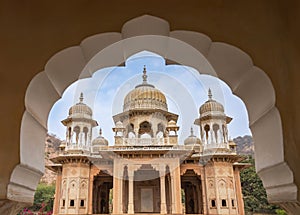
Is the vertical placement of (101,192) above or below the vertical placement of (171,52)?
below

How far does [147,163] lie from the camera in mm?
15727

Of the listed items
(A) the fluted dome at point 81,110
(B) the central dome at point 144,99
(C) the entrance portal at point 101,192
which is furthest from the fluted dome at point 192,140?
(A) the fluted dome at point 81,110

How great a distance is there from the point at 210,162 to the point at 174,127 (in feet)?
10.0

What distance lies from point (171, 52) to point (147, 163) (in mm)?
13791

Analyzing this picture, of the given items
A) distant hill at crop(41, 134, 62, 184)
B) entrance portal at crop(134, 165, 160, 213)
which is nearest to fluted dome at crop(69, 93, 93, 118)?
entrance portal at crop(134, 165, 160, 213)

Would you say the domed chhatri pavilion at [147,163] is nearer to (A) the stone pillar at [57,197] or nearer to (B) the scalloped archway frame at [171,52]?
(A) the stone pillar at [57,197]

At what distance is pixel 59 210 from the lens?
16.2 meters

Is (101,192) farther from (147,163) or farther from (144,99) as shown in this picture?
(144,99)

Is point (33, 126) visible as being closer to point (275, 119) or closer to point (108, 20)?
point (108, 20)

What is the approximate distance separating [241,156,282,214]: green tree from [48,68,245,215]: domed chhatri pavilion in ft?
38.3

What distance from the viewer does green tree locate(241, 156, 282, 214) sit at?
27.9 metres

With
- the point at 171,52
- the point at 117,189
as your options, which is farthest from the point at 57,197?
the point at 171,52

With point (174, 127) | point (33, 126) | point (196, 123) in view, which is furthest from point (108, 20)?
point (196, 123)

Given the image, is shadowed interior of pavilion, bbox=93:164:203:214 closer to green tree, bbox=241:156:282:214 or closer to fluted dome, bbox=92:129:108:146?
fluted dome, bbox=92:129:108:146
